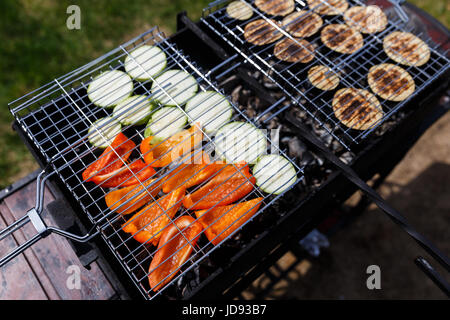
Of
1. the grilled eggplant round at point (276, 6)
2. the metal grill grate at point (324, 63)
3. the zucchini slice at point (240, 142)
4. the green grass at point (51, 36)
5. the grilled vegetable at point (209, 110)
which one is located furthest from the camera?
the green grass at point (51, 36)

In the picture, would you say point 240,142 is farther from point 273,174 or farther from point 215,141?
point 273,174

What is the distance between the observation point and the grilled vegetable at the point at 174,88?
104 inches

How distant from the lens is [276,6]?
3227mm

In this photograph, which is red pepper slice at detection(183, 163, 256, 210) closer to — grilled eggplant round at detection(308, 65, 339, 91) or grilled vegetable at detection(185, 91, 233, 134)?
grilled vegetable at detection(185, 91, 233, 134)

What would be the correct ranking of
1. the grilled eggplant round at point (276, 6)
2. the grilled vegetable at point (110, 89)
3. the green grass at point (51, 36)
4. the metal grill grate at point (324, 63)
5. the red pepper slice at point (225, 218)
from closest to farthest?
the red pepper slice at point (225, 218)
the grilled vegetable at point (110, 89)
the metal grill grate at point (324, 63)
the grilled eggplant round at point (276, 6)
the green grass at point (51, 36)

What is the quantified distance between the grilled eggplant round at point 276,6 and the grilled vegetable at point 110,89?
58.7 inches

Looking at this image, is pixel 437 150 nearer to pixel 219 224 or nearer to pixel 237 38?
pixel 237 38

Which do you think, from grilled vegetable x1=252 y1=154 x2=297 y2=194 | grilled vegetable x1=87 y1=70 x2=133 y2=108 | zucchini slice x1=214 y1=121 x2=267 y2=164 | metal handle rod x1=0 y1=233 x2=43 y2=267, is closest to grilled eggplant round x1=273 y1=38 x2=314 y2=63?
zucchini slice x1=214 y1=121 x2=267 y2=164

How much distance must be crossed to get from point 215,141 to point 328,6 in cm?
189

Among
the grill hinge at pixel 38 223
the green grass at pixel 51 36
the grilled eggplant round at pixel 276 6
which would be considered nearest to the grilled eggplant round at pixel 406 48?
the grilled eggplant round at pixel 276 6

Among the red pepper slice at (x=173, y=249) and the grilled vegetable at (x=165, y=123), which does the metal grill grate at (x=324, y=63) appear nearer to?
the grilled vegetable at (x=165, y=123)

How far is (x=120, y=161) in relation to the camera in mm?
2428

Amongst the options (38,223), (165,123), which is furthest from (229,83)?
(38,223)
